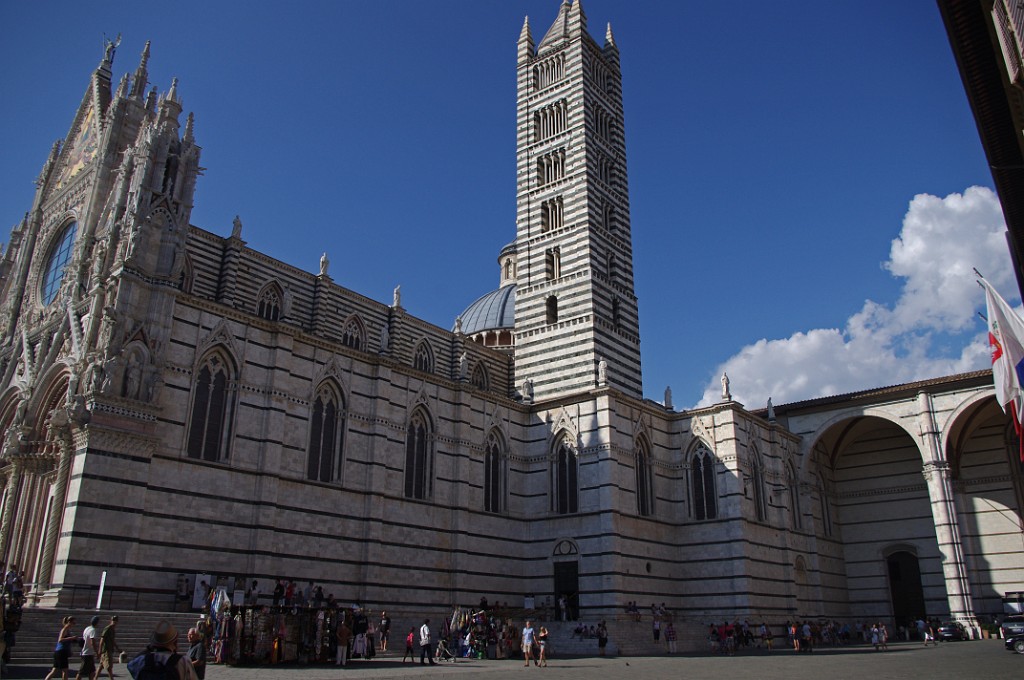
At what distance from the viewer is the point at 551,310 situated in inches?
1457

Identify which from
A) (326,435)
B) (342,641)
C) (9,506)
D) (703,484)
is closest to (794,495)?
(703,484)

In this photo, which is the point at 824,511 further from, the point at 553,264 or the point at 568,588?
the point at 553,264

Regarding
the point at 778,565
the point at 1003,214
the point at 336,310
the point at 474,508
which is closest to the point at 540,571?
the point at 474,508

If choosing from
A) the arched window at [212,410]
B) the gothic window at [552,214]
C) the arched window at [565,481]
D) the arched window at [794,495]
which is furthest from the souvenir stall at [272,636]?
the arched window at [794,495]

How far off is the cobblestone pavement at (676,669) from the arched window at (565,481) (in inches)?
350

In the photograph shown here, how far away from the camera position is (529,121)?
40.8 metres

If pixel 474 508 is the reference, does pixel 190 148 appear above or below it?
above

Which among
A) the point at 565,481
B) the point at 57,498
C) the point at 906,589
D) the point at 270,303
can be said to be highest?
the point at 270,303

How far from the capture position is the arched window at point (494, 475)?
101ft

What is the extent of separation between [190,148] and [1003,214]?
21403 millimetres

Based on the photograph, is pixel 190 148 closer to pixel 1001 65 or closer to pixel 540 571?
pixel 540 571

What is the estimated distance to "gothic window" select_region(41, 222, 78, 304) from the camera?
88.0 ft

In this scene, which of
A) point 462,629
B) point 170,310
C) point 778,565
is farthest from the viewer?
point 778,565

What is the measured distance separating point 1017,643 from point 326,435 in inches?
818
